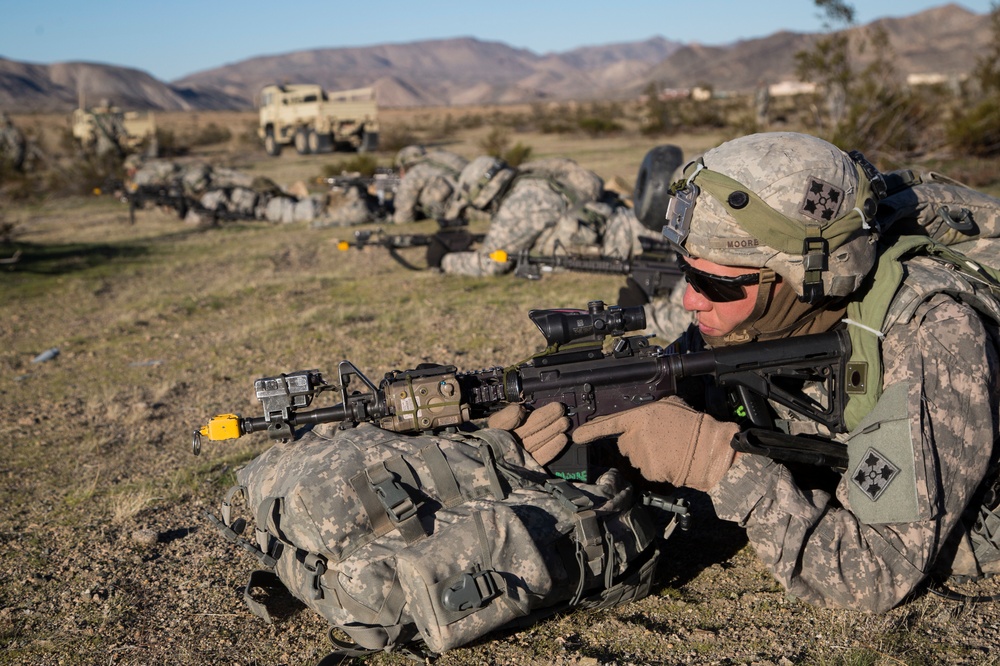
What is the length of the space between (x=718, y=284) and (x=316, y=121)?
102 feet

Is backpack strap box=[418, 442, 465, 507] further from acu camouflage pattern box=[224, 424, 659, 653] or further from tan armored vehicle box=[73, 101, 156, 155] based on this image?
A: tan armored vehicle box=[73, 101, 156, 155]

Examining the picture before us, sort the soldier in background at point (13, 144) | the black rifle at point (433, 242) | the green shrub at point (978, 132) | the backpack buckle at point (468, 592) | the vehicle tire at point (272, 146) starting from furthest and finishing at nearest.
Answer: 1. the vehicle tire at point (272, 146)
2. the soldier in background at point (13, 144)
3. the green shrub at point (978, 132)
4. the black rifle at point (433, 242)
5. the backpack buckle at point (468, 592)

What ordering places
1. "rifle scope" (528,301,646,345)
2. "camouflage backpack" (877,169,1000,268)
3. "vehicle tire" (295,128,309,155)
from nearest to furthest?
1. "rifle scope" (528,301,646,345)
2. "camouflage backpack" (877,169,1000,268)
3. "vehicle tire" (295,128,309,155)

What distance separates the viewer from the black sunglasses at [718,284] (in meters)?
3.06

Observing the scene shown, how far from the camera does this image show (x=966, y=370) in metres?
2.79

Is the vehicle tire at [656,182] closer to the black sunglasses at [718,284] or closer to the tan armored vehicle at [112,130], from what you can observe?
the black sunglasses at [718,284]

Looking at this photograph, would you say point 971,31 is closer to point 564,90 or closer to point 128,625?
point 564,90

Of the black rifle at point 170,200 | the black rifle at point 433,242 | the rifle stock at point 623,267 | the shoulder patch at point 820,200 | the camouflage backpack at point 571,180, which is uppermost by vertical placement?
the shoulder patch at point 820,200

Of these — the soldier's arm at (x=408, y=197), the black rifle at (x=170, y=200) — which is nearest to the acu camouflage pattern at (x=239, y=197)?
the black rifle at (x=170, y=200)

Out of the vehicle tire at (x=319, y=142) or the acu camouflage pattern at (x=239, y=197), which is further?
the vehicle tire at (x=319, y=142)

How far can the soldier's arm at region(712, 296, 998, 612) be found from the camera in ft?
9.03

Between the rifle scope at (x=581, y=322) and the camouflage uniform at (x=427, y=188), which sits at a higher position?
the rifle scope at (x=581, y=322)

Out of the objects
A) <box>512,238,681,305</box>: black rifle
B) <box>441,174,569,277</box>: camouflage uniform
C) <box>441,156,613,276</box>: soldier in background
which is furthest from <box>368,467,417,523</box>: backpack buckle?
<box>441,174,569,277</box>: camouflage uniform

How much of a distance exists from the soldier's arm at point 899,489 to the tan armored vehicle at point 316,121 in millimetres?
31004
